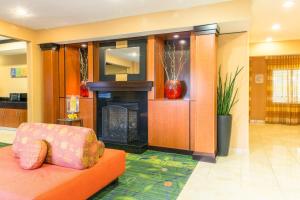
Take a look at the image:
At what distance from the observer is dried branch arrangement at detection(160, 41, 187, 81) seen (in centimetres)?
452

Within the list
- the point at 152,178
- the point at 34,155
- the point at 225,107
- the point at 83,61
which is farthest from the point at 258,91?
the point at 34,155

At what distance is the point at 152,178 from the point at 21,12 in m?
3.93

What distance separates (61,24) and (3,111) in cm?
362

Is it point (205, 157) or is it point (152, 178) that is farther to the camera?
point (205, 157)

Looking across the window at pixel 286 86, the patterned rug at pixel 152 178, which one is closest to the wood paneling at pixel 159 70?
the patterned rug at pixel 152 178

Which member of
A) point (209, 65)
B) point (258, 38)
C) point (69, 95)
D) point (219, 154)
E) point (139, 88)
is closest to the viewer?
point (209, 65)

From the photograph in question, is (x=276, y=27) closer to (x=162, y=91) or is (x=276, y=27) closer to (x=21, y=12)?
(x=162, y=91)

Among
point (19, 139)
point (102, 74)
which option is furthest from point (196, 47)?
point (19, 139)

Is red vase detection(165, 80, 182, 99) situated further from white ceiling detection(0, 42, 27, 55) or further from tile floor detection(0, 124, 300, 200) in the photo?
white ceiling detection(0, 42, 27, 55)

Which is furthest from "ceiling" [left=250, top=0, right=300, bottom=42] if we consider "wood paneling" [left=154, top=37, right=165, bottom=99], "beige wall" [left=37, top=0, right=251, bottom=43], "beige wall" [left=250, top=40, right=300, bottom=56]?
"wood paneling" [left=154, top=37, right=165, bottom=99]

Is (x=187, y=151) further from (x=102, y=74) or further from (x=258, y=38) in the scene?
(x=258, y=38)

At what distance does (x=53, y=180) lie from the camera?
1.90 meters

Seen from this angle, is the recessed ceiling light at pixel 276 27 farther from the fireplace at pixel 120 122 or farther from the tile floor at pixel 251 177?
the fireplace at pixel 120 122

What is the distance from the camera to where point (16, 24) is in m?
4.90
